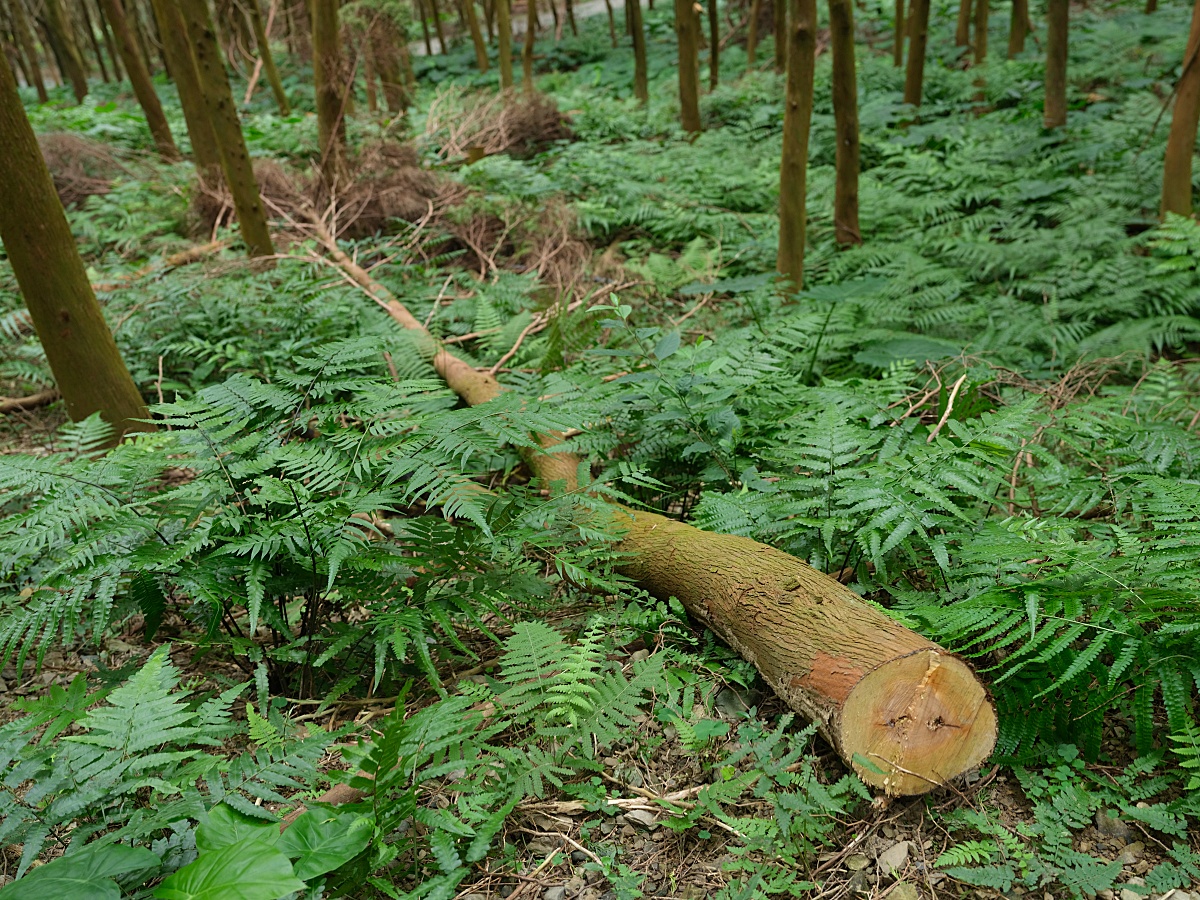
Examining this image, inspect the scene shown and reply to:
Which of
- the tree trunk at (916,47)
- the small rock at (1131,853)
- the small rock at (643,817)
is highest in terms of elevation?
the tree trunk at (916,47)

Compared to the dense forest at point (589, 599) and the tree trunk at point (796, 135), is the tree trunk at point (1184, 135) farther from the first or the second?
the tree trunk at point (796, 135)

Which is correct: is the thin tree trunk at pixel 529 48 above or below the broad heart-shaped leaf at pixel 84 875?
above

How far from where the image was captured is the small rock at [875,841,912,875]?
6.44ft

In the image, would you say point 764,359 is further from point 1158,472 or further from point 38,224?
point 38,224

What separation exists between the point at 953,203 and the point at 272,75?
1292cm

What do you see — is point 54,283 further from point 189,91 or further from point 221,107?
point 189,91

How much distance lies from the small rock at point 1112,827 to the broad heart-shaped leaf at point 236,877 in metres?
2.03

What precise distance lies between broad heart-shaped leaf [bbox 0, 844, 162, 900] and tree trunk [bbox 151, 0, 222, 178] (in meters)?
7.82

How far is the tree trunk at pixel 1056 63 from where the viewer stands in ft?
28.0

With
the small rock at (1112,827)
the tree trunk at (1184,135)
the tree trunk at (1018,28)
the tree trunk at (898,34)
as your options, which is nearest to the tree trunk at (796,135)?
the tree trunk at (1184,135)

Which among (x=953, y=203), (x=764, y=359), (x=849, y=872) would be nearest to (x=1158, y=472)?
(x=764, y=359)

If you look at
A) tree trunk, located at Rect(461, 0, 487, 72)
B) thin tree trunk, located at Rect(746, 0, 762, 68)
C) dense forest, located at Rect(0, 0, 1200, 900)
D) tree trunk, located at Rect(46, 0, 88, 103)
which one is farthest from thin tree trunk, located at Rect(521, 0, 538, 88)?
tree trunk, located at Rect(46, 0, 88, 103)

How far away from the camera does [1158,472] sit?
298 cm

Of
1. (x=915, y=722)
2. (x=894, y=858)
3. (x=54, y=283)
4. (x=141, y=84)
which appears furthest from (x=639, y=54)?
(x=894, y=858)
